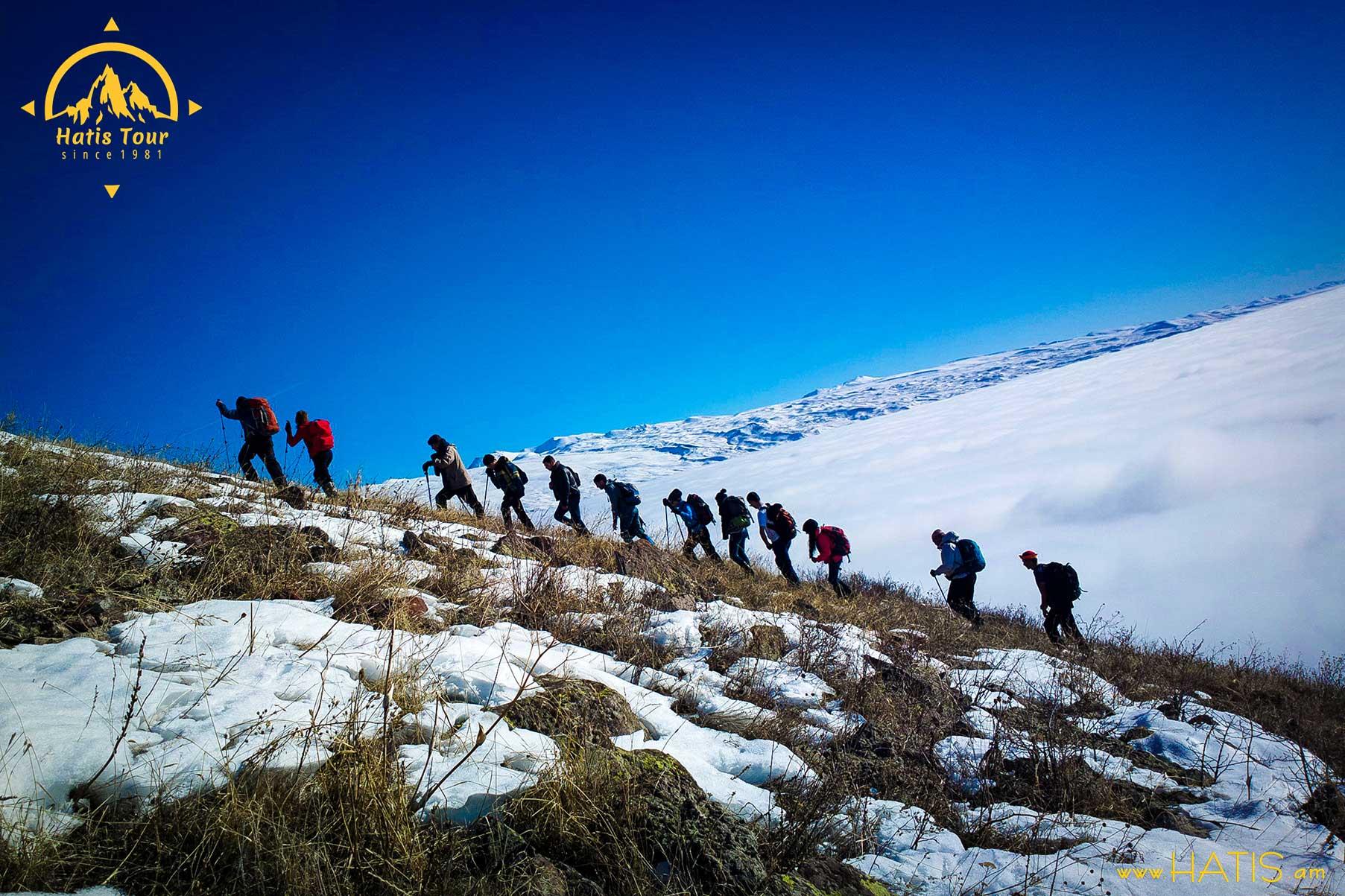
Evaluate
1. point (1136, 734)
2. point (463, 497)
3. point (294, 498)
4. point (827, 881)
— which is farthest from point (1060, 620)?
point (294, 498)

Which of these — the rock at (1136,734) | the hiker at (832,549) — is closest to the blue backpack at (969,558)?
the hiker at (832,549)

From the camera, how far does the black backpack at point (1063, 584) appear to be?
932 centimetres

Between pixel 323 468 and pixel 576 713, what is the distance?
8.75m

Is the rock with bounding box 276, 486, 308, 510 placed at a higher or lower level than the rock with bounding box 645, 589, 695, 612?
higher

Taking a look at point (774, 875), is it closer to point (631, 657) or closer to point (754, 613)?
point (631, 657)

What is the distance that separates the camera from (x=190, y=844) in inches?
63.9

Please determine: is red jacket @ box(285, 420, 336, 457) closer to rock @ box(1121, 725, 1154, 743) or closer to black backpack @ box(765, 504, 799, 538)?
black backpack @ box(765, 504, 799, 538)

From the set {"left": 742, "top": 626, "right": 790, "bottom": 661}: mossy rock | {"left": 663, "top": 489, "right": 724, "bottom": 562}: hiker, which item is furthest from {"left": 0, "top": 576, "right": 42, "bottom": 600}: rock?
{"left": 663, "top": 489, "right": 724, "bottom": 562}: hiker

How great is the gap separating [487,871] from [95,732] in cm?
155

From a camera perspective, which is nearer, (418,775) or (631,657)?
(418,775)

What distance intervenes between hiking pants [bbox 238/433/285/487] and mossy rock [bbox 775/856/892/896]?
10136mm

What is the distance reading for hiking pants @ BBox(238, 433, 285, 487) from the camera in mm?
9328

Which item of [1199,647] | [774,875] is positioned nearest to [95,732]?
[774,875]

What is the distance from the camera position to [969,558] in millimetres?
10148
